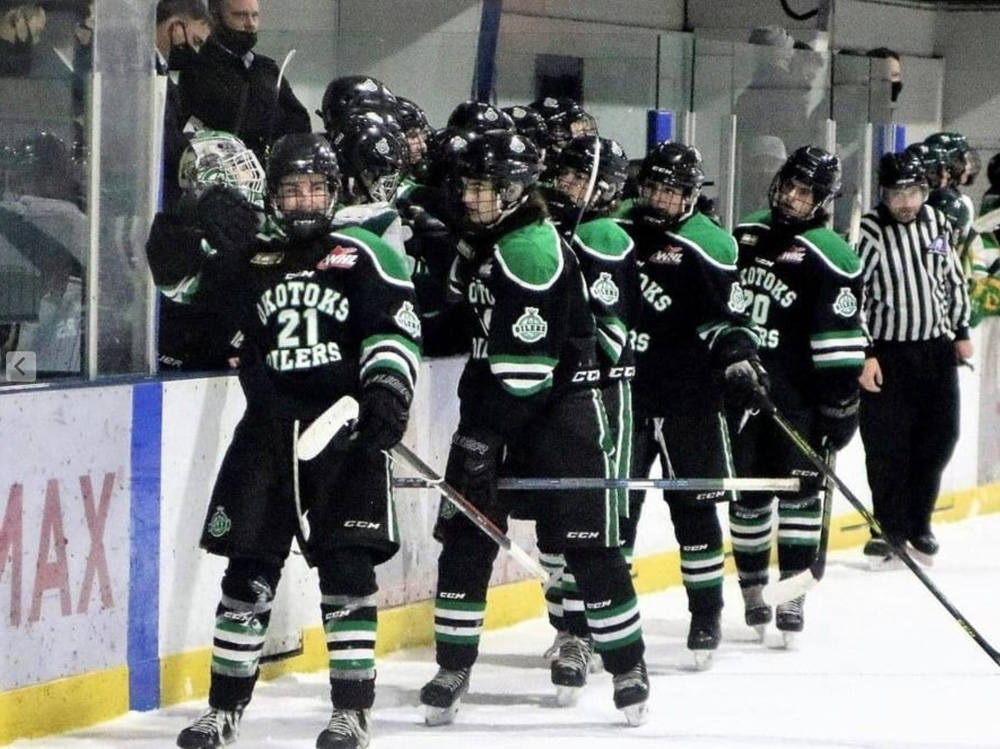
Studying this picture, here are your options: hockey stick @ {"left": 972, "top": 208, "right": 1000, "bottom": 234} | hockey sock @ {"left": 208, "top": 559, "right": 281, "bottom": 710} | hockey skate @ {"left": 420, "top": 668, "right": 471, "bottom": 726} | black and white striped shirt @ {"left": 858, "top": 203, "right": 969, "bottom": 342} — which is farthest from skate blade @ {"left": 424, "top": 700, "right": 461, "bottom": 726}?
hockey stick @ {"left": 972, "top": 208, "right": 1000, "bottom": 234}

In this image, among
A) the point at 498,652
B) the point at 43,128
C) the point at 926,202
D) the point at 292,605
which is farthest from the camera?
the point at 926,202

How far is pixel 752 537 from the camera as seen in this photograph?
238 inches

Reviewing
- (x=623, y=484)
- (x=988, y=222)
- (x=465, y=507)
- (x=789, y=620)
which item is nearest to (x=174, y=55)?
(x=465, y=507)

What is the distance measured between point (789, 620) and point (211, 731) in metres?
2.00

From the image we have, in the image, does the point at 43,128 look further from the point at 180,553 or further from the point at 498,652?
the point at 498,652

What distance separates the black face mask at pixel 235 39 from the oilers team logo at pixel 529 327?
1.39 m

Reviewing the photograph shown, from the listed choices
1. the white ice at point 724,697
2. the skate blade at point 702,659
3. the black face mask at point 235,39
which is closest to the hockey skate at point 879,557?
the white ice at point 724,697

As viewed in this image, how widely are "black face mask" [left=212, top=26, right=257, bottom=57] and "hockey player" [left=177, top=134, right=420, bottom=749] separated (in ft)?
4.12

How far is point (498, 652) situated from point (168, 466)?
1.21 m

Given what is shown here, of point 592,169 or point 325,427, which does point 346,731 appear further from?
point 592,169

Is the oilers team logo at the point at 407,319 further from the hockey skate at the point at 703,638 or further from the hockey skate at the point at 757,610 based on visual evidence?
the hockey skate at the point at 757,610

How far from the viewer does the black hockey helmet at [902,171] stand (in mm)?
7070

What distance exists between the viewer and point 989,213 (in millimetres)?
8562

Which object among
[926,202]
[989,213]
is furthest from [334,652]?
[989,213]
